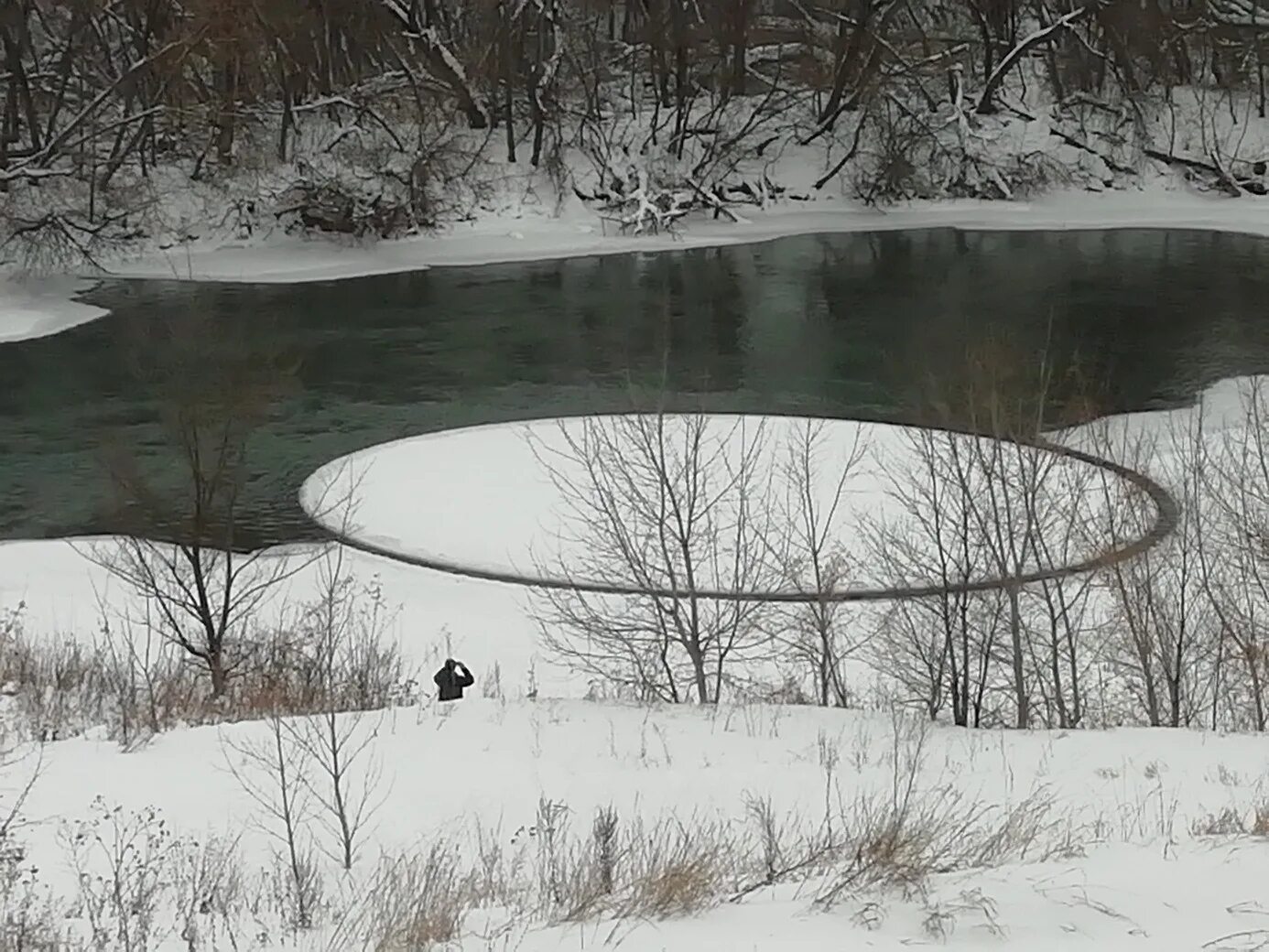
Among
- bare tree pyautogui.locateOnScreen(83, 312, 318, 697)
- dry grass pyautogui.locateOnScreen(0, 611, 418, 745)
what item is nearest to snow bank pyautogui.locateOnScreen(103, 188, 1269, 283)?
bare tree pyautogui.locateOnScreen(83, 312, 318, 697)

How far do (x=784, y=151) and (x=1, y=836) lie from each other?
47.8 metres

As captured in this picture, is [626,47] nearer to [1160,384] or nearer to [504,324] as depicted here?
[504,324]

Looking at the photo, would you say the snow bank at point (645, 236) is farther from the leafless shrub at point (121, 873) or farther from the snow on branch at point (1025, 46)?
the leafless shrub at point (121, 873)

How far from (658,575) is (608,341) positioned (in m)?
Result: 16.2

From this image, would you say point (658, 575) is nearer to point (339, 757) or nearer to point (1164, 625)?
point (1164, 625)

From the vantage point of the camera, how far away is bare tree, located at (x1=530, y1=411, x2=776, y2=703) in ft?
48.2

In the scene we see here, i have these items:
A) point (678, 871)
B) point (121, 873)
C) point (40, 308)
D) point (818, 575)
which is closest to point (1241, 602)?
point (818, 575)

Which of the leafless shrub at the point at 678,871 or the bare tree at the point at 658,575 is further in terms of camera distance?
the bare tree at the point at 658,575

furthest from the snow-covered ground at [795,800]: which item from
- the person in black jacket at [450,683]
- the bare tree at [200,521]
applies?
the bare tree at [200,521]

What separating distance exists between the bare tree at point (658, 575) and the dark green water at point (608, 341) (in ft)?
12.9

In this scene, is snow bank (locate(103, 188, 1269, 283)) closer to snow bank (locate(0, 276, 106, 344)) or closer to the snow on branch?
snow bank (locate(0, 276, 106, 344))

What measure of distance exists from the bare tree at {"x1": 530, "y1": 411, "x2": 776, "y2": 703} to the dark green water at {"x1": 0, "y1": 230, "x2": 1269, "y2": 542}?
394 centimetres

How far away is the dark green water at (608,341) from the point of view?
25.4 metres

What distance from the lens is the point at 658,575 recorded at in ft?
55.6
